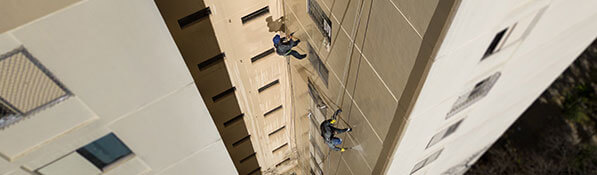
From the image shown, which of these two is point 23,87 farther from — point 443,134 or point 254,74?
point 443,134

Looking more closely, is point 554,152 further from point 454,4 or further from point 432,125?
point 454,4

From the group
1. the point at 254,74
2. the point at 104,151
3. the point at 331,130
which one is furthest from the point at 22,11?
the point at 254,74

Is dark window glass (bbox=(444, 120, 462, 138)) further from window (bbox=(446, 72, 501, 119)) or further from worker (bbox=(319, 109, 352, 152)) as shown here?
worker (bbox=(319, 109, 352, 152))

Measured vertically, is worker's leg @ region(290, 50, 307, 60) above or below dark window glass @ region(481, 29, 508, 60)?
above

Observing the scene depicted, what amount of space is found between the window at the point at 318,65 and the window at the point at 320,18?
110 centimetres

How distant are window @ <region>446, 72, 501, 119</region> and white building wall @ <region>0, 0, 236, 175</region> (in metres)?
4.75

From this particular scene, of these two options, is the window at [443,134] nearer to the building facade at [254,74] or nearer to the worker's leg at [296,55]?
the building facade at [254,74]

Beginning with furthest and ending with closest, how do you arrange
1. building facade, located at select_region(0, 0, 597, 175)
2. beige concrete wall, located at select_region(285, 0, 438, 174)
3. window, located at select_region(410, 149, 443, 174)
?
window, located at select_region(410, 149, 443, 174) < beige concrete wall, located at select_region(285, 0, 438, 174) < building facade, located at select_region(0, 0, 597, 175)

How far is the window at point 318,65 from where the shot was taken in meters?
8.71

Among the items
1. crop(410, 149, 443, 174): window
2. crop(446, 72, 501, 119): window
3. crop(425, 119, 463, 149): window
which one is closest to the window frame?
crop(446, 72, 501, 119): window

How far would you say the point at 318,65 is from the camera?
894 centimetres

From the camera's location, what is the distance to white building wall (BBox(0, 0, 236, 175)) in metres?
3.63

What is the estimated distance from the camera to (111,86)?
4.42 metres

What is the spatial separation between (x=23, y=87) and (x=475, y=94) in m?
7.34
